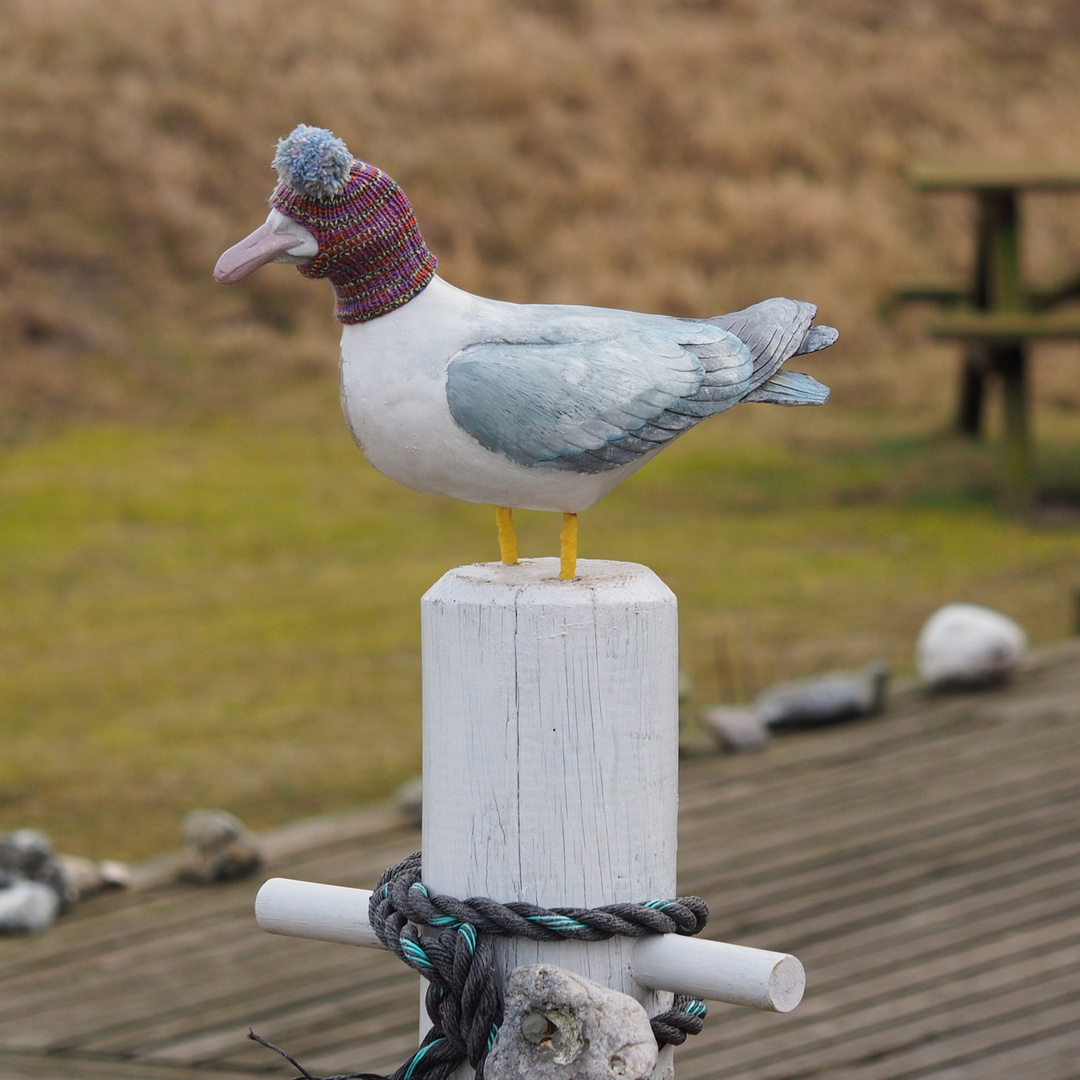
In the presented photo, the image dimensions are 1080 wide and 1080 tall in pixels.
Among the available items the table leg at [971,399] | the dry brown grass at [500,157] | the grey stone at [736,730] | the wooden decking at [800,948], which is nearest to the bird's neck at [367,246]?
the wooden decking at [800,948]

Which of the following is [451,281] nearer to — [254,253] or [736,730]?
[736,730]

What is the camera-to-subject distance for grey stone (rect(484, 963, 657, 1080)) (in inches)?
60.6

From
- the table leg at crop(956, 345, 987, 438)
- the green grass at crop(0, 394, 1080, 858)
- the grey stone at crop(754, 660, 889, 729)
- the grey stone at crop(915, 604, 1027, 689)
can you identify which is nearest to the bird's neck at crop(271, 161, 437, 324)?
the green grass at crop(0, 394, 1080, 858)

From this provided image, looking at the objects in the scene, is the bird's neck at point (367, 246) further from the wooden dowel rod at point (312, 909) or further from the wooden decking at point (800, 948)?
the wooden decking at point (800, 948)

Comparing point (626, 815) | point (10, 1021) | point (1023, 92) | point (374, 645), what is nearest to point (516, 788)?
point (626, 815)

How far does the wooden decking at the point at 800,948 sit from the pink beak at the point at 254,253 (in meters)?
1.77

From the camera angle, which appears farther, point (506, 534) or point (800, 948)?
point (800, 948)

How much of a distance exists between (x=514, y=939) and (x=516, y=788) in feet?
0.54

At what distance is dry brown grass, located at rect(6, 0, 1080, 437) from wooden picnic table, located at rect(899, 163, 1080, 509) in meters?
2.42

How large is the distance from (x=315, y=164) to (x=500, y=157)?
10467 millimetres

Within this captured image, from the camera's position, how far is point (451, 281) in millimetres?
10344

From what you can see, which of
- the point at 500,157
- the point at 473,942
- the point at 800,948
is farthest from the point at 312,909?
the point at 500,157

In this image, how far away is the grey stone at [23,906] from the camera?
362cm

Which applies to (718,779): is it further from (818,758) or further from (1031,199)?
(1031,199)
